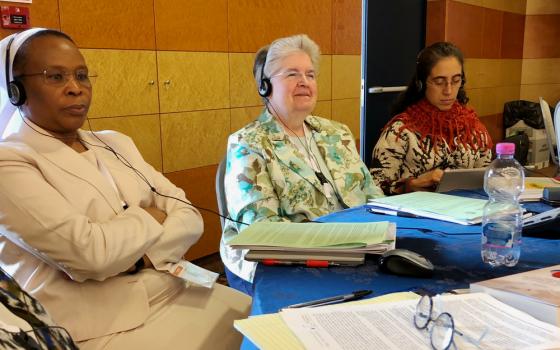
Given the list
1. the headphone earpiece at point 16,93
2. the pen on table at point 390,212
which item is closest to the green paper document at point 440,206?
the pen on table at point 390,212

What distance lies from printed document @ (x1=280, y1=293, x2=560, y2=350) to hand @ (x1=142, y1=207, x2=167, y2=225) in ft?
2.76

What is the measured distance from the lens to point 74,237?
1.31 meters

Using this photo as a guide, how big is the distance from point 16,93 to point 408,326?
1.29m

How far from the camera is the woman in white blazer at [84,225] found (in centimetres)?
131

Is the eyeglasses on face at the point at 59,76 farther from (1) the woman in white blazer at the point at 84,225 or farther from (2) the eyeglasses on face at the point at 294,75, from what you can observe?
(2) the eyeglasses on face at the point at 294,75

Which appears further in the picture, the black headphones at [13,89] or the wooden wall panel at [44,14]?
the wooden wall panel at [44,14]

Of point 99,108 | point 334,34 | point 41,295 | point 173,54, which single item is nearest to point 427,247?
point 41,295

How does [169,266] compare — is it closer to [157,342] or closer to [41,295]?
[157,342]

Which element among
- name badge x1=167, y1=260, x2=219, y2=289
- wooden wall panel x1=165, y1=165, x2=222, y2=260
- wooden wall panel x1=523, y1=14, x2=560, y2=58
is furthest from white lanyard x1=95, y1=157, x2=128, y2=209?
wooden wall panel x1=523, y1=14, x2=560, y2=58

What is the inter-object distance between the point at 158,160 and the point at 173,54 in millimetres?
685

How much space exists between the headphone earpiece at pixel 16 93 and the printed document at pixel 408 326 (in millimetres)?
1106

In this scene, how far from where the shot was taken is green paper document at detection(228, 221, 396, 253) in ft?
3.87

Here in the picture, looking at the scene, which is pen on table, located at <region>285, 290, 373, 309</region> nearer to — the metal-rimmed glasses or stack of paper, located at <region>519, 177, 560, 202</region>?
the metal-rimmed glasses

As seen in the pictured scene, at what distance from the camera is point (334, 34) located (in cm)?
445
